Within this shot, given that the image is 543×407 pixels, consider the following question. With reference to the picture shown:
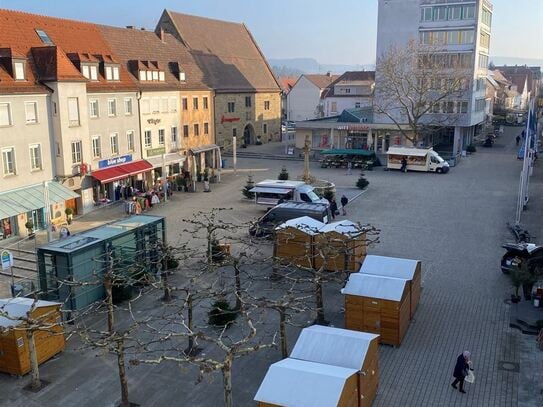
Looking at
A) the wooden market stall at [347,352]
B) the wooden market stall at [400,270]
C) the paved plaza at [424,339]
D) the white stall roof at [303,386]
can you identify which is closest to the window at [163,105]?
the paved plaza at [424,339]

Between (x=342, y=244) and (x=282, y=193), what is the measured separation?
45.4 ft

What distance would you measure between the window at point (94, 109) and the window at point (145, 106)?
17.5 ft

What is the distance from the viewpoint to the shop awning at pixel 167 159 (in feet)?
139

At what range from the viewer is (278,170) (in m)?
51.6

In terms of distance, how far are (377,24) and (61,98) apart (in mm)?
42083

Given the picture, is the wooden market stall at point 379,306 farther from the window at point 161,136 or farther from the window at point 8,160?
the window at point 161,136

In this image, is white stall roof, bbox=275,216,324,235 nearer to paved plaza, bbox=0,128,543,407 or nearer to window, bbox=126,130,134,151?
paved plaza, bbox=0,128,543,407

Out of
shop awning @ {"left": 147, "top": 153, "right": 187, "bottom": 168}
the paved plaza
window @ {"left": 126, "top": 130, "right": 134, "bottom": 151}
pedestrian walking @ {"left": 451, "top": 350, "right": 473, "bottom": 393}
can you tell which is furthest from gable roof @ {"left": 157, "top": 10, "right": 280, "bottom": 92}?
pedestrian walking @ {"left": 451, "top": 350, "right": 473, "bottom": 393}

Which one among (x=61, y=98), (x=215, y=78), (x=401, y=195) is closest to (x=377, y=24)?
(x=215, y=78)

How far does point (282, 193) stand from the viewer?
35.2 meters

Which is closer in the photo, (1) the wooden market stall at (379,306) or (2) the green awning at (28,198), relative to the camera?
(1) the wooden market stall at (379,306)

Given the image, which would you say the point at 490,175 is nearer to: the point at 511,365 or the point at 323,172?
the point at 323,172

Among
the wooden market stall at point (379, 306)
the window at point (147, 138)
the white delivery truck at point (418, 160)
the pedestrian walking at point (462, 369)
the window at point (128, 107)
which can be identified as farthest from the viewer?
the white delivery truck at point (418, 160)

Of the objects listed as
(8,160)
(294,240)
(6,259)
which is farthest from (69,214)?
(294,240)
